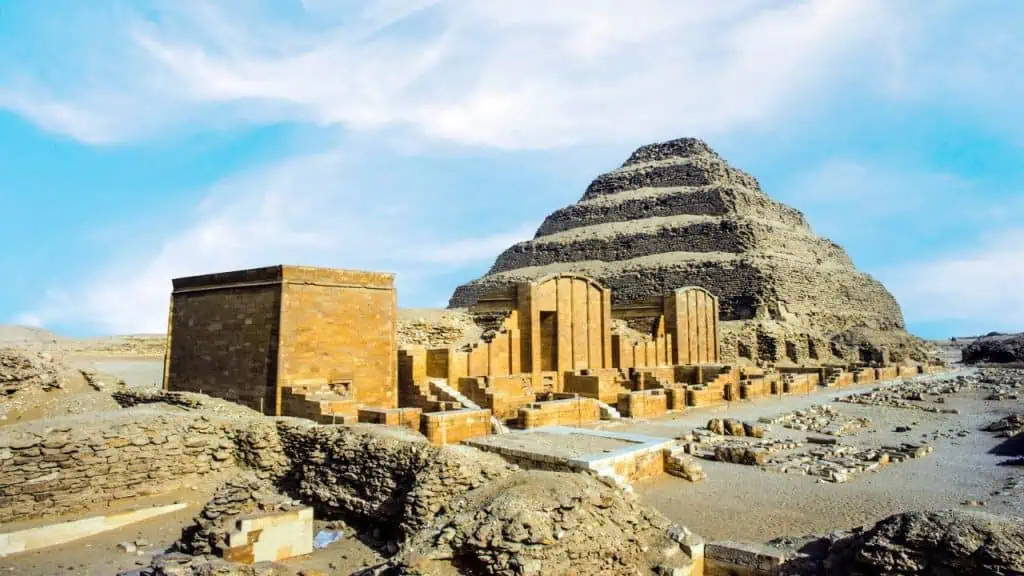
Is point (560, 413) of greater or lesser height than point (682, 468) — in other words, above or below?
above

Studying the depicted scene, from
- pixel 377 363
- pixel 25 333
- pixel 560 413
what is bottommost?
pixel 560 413

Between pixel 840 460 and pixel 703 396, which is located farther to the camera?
pixel 703 396

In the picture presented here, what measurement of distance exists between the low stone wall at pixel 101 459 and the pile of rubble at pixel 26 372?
4897 millimetres

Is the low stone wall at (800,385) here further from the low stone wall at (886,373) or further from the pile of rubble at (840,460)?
the pile of rubble at (840,460)

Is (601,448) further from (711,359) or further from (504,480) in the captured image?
(711,359)

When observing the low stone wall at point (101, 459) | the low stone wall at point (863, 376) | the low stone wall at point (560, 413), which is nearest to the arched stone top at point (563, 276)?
the low stone wall at point (560, 413)

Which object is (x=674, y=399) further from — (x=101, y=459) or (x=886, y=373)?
(x=886, y=373)

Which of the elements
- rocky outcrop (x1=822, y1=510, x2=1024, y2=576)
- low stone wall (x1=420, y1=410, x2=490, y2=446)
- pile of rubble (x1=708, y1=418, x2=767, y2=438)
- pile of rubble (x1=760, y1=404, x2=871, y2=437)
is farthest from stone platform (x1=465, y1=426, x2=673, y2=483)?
pile of rubble (x1=760, y1=404, x2=871, y2=437)

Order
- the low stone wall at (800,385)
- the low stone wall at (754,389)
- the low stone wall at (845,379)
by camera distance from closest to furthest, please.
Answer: the low stone wall at (754,389)
the low stone wall at (800,385)
the low stone wall at (845,379)

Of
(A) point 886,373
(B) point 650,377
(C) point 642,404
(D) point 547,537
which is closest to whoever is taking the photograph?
(D) point 547,537

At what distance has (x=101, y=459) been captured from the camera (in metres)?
7.86

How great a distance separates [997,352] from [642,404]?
4472cm

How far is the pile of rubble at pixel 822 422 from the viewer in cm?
1351

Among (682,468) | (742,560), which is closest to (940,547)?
(742,560)
